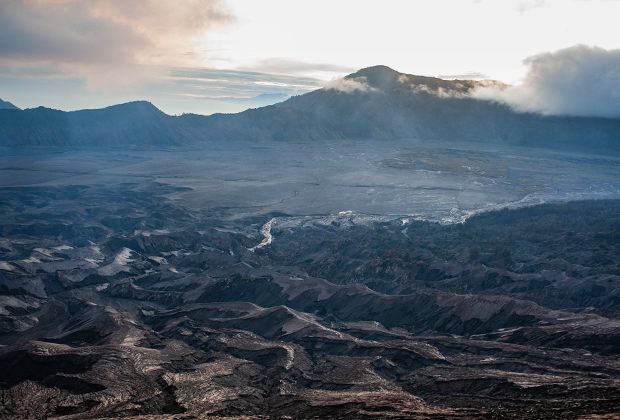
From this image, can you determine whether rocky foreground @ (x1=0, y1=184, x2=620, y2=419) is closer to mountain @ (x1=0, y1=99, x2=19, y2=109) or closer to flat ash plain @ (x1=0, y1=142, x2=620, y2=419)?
flat ash plain @ (x1=0, y1=142, x2=620, y2=419)

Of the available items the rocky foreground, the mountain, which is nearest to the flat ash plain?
the rocky foreground

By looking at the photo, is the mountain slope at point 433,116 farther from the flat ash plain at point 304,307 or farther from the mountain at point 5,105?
the mountain at point 5,105

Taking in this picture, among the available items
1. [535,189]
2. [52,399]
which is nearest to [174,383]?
[52,399]

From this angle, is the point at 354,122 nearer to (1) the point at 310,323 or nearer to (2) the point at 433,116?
(2) the point at 433,116

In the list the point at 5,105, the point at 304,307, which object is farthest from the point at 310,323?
the point at 5,105

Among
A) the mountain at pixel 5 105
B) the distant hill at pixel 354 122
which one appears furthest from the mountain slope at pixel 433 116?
the mountain at pixel 5 105

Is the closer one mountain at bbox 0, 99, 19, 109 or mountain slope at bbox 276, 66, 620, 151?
mountain slope at bbox 276, 66, 620, 151

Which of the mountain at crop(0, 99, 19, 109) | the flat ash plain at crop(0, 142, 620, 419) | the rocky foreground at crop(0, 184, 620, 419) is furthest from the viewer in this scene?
the mountain at crop(0, 99, 19, 109)

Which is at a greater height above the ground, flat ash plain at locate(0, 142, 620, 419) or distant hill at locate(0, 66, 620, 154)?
distant hill at locate(0, 66, 620, 154)
